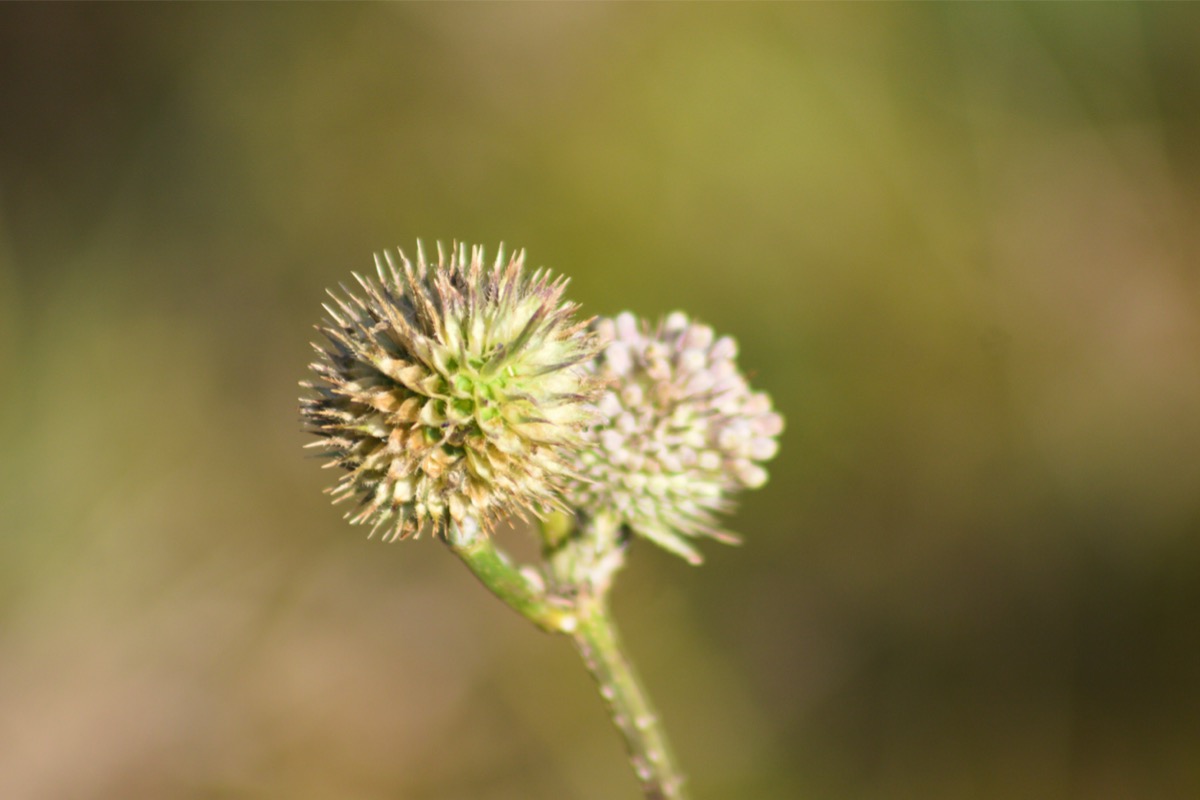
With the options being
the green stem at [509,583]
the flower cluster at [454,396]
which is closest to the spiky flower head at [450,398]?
the flower cluster at [454,396]

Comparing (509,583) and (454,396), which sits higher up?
(454,396)

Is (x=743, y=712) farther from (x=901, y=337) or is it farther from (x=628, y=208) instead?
(x=628, y=208)

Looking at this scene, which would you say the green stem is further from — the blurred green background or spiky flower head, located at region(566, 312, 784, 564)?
the blurred green background

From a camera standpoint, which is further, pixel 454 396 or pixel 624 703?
pixel 624 703

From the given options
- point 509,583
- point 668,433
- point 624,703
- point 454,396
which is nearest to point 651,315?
point 668,433

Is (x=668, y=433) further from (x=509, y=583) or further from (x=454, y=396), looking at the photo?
(x=454, y=396)

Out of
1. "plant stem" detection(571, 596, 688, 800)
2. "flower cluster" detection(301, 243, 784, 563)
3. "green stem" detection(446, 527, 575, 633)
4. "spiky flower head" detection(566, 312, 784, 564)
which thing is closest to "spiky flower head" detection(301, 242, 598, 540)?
"flower cluster" detection(301, 243, 784, 563)

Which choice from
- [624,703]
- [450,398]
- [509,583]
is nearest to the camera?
[450,398]

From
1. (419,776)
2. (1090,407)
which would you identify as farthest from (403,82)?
(1090,407)
